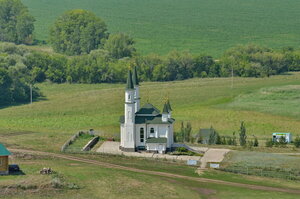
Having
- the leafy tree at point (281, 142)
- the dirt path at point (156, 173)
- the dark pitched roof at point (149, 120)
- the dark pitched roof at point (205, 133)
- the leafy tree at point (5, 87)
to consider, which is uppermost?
the leafy tree at point (5, 87)

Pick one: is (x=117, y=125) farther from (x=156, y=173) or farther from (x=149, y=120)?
(x=156, y=173)

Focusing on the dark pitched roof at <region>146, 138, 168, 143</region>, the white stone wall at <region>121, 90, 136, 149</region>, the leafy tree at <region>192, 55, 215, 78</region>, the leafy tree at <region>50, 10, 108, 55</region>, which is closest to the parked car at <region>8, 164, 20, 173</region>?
the white stone wall at <region>121, 90, 136, 149</region>

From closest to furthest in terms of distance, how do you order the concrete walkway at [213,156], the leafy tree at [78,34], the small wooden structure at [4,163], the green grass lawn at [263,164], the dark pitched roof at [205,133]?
the small wooden structure at [4,163], the green grass lawn at [263,164], the concrete walkway at [213,156], the dark pitched roof at [205,133], the leafy tree at [78,34]

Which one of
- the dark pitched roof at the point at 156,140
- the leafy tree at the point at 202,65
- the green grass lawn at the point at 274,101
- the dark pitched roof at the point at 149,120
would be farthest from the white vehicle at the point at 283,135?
the leafy tree at the point at 202,65

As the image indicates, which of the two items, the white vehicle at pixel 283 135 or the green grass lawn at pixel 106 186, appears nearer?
the green grass lawn at pixel 106 186

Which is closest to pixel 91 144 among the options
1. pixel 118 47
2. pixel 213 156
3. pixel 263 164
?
pixel 213 156

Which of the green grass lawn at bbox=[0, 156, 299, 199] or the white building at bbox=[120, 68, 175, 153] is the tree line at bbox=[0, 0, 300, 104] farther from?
the green grass lawn at bbox=[0, 156, 299, 199]

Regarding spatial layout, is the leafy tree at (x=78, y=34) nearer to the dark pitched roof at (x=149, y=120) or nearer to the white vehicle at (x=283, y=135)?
the white vehicle at (x=283, y=135)
